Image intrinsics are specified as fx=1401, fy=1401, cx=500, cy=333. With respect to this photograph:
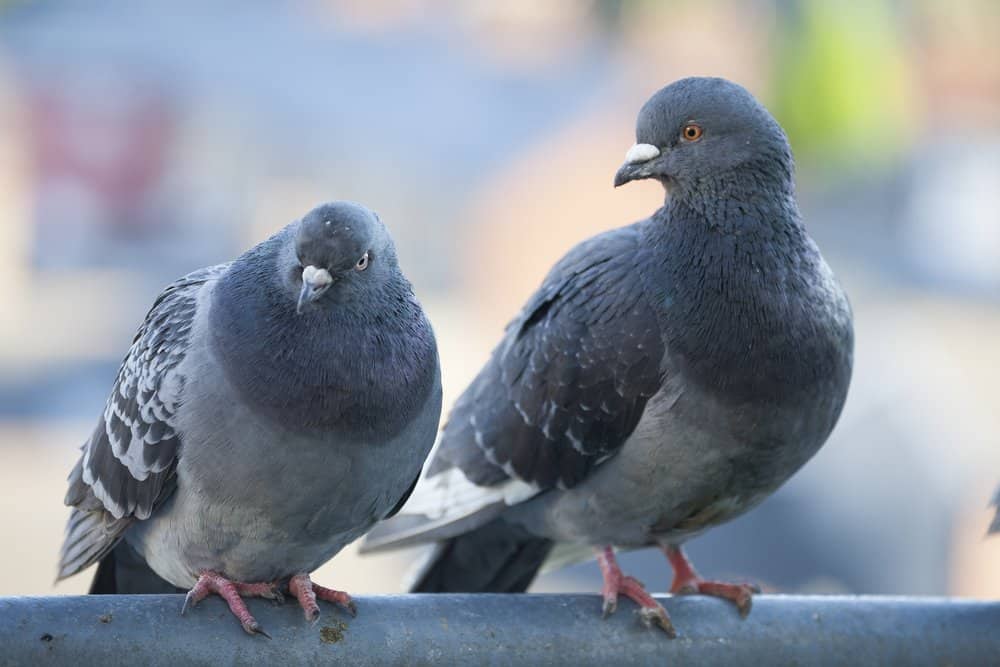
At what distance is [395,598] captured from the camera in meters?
3.66

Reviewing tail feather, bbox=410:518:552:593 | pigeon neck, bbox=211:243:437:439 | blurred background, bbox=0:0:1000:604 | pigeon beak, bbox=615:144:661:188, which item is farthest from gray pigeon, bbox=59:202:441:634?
blurred background, bbox=0:0:1000:604

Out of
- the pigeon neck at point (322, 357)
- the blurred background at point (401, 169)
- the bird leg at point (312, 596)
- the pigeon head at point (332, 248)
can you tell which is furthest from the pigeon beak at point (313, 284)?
the blurred background at point (401, 169)

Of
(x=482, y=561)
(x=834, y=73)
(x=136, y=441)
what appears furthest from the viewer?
(x=834, y=73)

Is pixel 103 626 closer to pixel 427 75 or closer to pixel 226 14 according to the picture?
pixel 427 75

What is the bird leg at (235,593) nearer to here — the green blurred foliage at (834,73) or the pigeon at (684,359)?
the pigeon at (684,359)

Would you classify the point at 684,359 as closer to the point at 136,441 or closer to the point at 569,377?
the point at 569,377

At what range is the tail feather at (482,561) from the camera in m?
5.04

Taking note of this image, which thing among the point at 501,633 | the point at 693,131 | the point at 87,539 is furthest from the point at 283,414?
the point at 693,131

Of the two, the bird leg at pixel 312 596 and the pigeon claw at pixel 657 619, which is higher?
the pigeon claw at pixel 657 619

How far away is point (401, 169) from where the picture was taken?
874 inches

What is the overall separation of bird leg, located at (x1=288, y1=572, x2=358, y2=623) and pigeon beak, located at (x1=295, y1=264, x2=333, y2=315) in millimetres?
769

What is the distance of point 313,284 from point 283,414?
1.20ft

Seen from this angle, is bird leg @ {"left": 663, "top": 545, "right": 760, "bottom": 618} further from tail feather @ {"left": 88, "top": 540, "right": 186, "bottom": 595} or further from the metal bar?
tail feather @ {"left": 88, "top": 540, "right": 186, "bottom": 595}

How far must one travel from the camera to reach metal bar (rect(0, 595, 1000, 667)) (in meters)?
3.22
